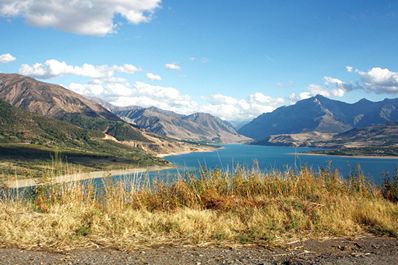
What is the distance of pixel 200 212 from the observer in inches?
333

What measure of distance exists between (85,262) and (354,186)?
28.8 feet

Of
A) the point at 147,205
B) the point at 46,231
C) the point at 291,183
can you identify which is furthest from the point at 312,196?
the point at 46,231

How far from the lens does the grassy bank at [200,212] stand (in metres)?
6.75

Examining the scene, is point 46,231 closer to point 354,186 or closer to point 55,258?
point 55,258

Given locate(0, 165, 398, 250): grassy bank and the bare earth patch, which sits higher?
locate(0, 165, 398, 250): grassy bank

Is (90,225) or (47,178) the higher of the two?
(47,178)

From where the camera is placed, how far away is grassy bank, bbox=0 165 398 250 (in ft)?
22.1

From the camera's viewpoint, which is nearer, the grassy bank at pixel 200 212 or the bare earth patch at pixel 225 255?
the bare earth patch at pixel 225 255

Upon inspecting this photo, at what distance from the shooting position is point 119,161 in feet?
585

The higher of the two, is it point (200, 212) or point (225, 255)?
point (200, 212)

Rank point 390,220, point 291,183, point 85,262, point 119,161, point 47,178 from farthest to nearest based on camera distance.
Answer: point 119,161 → point 291,183 → point 47,178 → point 390,220 → point 85,262

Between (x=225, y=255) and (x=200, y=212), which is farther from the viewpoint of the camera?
(x=200, y=212)

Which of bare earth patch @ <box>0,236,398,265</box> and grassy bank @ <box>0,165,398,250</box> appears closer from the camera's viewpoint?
bare earth patch @ <box>0,236,398,265</box>

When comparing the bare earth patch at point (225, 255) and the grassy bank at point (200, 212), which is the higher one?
the grassy bank at point (200, 212)
